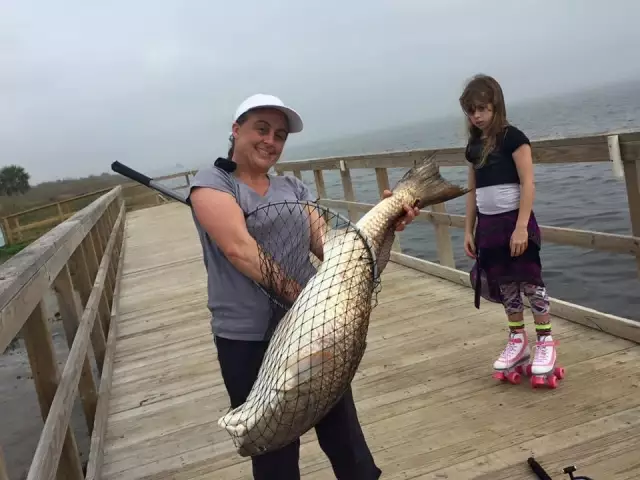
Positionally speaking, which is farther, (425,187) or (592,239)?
(592,239)

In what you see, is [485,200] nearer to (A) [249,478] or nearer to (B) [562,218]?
(A) [249,478]

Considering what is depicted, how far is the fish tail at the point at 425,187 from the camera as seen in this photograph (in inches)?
91.9

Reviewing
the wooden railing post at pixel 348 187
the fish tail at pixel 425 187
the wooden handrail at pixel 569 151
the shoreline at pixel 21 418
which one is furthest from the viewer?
the wooden railing post at pixel 348 187

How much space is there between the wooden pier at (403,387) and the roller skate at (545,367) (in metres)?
0.05

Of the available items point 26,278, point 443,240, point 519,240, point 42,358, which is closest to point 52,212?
point 443,240

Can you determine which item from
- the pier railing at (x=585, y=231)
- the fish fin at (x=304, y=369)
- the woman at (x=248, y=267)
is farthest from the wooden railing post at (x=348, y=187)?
the fish fin at (x=304, y=369)

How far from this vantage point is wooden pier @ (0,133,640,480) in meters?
2.41

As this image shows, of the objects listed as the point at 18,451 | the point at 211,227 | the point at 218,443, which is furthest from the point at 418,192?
the point at 18,451

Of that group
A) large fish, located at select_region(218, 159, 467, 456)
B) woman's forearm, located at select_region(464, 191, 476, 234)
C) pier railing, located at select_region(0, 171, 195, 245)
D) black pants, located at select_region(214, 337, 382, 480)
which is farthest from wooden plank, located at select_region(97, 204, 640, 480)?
pier railing, located at select_region(0, 171, 195, 245)

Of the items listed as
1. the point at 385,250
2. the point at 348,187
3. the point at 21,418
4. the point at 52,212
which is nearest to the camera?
the point at 385,250

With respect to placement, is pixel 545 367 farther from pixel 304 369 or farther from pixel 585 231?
pixel 304 369

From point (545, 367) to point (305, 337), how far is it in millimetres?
2065

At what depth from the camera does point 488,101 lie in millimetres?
3055

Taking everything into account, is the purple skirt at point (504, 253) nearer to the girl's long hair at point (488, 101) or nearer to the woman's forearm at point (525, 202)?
the woman's forearm at point (525, 202)
